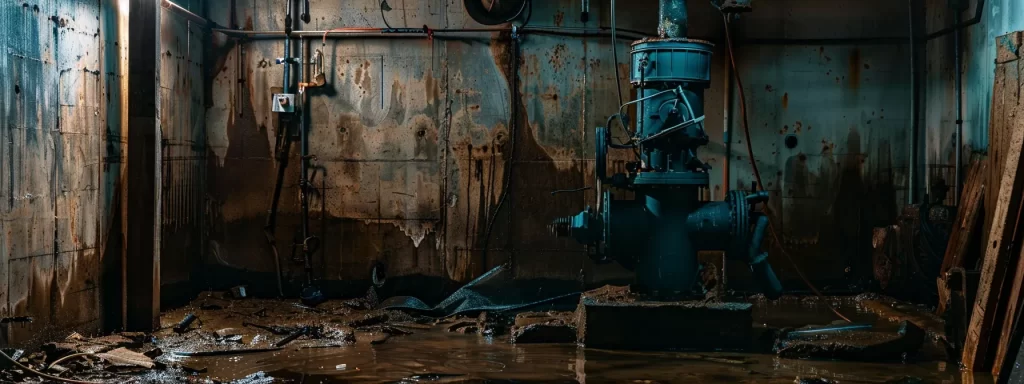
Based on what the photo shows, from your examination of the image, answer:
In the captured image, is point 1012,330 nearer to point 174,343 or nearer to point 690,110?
point 690,110

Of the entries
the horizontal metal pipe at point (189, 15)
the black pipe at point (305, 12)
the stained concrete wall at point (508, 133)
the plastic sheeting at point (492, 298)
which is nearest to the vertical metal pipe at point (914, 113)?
the stained concrete wall at point (508, 133)

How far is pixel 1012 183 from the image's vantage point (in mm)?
5934

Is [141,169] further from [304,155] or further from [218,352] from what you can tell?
[304,155]

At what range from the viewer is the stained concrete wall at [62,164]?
19.3ft

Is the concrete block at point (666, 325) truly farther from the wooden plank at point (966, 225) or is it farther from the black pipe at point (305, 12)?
the black pipe at point (305, 12)

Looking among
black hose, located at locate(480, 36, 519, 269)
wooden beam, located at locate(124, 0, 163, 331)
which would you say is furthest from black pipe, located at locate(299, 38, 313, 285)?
wooden beam, located at locate(124, 0, 163, 331)

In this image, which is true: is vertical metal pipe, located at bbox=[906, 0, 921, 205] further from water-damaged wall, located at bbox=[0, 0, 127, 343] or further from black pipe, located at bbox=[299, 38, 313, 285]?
water-damaged wall, located at bbox=[0, 0, 127, 343]

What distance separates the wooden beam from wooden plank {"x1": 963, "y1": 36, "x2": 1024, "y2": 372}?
5.73 metres

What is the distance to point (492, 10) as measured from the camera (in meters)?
8.86

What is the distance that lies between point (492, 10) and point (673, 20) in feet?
6.97

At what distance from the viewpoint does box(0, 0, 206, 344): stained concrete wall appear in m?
5.89

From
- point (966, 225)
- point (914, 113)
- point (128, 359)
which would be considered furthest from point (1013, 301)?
point (128, 359)

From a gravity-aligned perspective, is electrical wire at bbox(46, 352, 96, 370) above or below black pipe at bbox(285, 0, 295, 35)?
below

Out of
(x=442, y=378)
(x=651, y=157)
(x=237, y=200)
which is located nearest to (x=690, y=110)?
(x=651, y=157)
